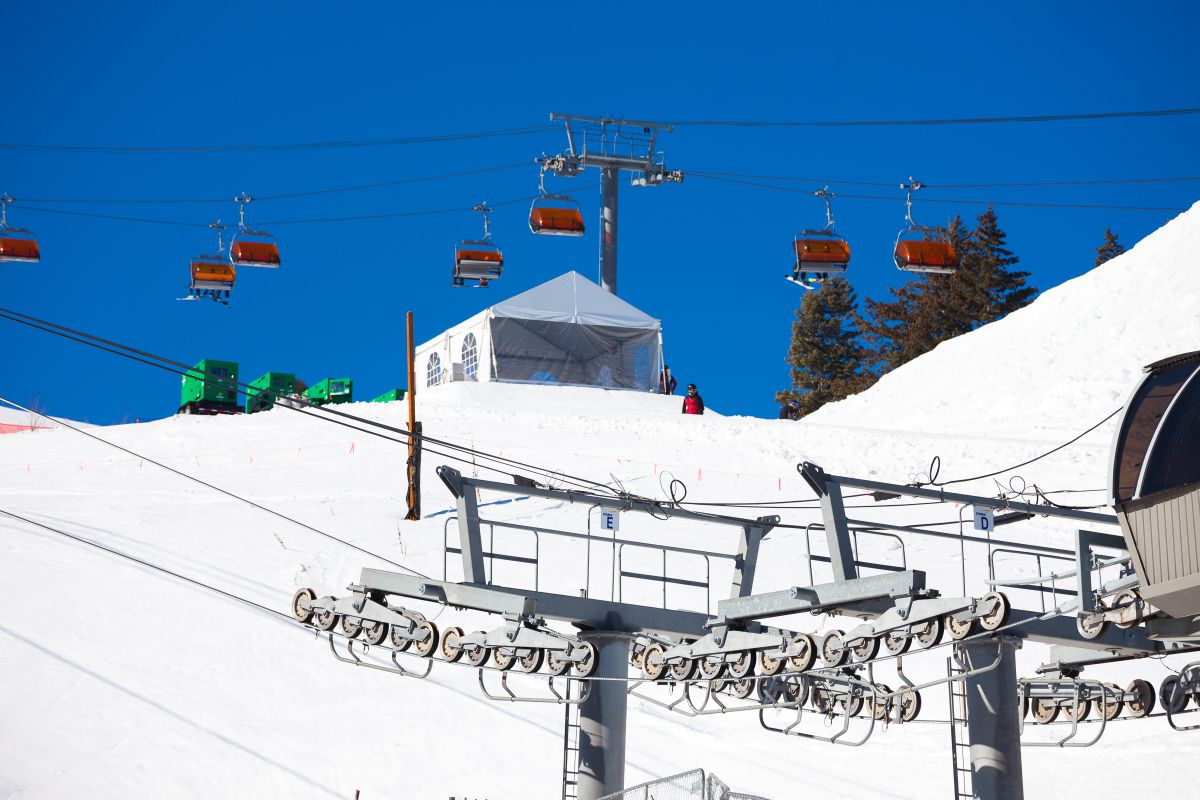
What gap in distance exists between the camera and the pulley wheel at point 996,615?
13.9 meters

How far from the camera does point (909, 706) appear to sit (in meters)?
20.3

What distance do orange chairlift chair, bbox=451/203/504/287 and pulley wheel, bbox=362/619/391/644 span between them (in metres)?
24.7

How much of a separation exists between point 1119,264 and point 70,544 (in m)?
39.8

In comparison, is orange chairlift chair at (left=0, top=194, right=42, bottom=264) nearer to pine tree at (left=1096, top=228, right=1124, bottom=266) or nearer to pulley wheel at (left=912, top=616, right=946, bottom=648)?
pulley wheel at (left=912, top=616, right=946, bottom=648)

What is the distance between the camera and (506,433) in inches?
1554

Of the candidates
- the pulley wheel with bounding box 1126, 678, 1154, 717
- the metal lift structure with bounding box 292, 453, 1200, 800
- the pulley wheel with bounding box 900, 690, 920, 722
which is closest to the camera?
the metal lift structure with bounding box 292, 453, 1200, 800

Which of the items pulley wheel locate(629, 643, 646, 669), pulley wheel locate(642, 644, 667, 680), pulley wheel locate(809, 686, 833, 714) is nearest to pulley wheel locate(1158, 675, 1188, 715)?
pulley wheel locate(809, 686, 833, 714)

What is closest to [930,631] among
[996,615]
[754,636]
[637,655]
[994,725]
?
Answer: [996,615]

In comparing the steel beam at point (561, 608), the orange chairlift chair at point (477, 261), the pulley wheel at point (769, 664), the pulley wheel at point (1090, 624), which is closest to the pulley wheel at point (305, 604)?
the steel beam at point (561, 608)

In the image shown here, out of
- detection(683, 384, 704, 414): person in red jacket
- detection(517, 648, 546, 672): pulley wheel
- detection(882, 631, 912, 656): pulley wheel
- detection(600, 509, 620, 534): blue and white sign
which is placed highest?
detection(683, 384, 704, 414): person in red jacket

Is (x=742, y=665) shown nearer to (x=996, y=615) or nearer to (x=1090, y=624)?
(x=996, y=615)

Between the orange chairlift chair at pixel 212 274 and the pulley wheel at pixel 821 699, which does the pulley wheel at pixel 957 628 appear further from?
the orange chairlift chair at pixel 212 274

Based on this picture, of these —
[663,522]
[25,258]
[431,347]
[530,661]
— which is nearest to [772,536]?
[663,522]

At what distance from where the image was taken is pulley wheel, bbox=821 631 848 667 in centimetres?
1512
